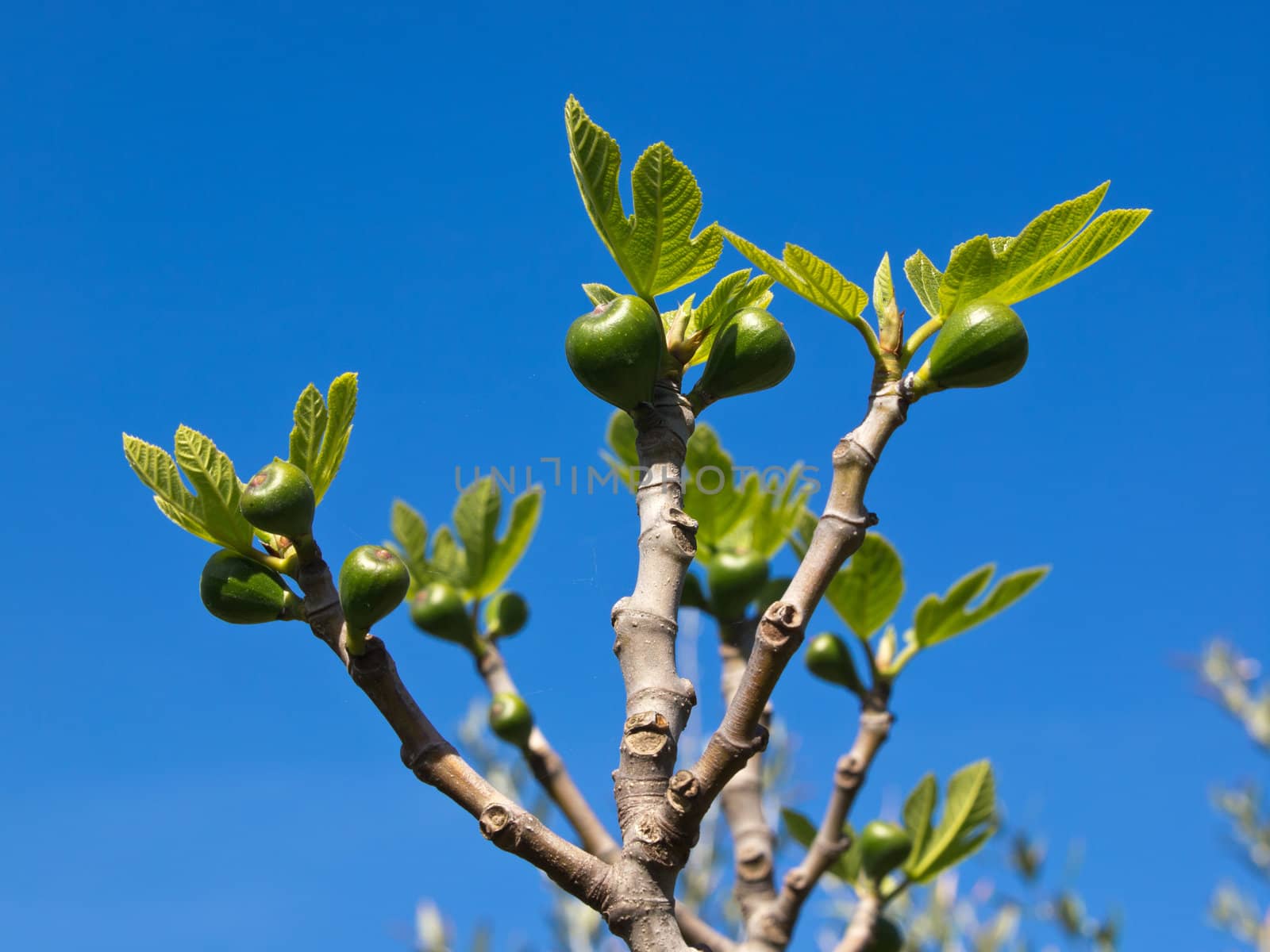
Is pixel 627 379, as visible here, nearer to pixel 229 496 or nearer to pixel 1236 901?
pixel 229 496

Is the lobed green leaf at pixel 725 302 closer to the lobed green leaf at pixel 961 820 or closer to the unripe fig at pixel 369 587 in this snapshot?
the unripe fig at pixel 369 587

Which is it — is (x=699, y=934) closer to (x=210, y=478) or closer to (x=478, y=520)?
(x=478, y=520)

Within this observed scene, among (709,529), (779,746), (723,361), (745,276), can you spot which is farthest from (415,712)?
(779,746)

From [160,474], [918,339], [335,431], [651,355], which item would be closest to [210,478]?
[160,474]

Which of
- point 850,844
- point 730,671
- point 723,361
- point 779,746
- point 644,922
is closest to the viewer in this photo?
point 644,922

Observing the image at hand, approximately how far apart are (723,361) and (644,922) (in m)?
0.76

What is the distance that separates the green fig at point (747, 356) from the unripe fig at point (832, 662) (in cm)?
103

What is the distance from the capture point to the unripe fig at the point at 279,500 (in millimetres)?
1520

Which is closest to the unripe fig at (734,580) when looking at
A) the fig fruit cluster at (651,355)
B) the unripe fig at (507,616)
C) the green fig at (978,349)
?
the unripe fig at (507,616)

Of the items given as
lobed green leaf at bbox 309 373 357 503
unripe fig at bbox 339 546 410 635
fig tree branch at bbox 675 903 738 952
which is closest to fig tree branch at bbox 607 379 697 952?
unripe fig at bbox 339 546 410 635

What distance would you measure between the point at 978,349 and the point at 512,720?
141 cm

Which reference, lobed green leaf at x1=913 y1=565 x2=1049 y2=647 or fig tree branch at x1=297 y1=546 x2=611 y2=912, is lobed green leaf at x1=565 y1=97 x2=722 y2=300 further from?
lobed green leaf at x1=913 y1=565 x2=1049 y2=647

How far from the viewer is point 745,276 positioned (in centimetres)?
164

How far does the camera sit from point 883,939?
2.47 meters
